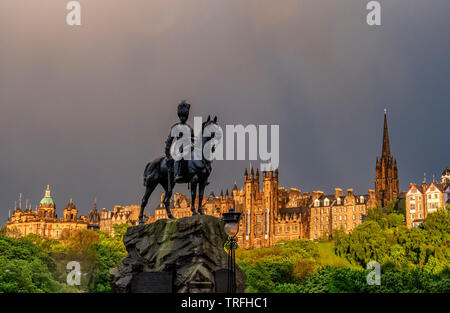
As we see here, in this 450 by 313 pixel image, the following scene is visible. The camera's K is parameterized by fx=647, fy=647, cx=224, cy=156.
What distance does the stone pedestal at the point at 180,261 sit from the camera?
24531 mm

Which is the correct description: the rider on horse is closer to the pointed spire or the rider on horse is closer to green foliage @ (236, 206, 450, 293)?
green foliage @ (236, 206, 450, 293)

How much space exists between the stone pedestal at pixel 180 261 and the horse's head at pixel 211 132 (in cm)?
310

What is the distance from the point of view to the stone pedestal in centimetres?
2453

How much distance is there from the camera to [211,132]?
84.8 feet

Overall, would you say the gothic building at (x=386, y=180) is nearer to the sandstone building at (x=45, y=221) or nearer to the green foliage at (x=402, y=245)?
the green foliage at (x=402, y=245)

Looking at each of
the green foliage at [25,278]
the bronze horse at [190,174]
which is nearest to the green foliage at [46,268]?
the green foliage at [25,278]

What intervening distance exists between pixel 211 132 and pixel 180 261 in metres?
5.22

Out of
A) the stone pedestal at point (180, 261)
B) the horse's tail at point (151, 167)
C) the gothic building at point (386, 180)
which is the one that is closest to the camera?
the stone pedestal at point (180, 261)

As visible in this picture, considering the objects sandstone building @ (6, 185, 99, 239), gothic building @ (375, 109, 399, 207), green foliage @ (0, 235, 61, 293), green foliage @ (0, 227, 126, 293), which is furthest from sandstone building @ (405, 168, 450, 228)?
sandstone building @ (6, 185, 99, 239)

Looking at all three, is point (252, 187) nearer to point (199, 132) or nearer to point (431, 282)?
point (431, 282)

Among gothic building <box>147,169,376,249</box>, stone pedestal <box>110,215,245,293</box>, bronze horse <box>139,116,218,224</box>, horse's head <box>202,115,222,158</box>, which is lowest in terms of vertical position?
stone pedestal <box>110,215,245,293</box>

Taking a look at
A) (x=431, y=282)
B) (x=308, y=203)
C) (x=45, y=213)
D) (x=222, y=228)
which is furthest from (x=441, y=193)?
(x=45, y=213)

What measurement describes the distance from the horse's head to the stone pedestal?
3101 mm
